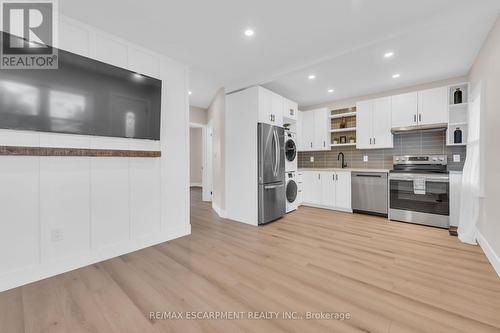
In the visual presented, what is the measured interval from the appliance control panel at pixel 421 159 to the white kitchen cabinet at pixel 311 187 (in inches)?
62.1

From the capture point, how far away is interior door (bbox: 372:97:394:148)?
4.21 metres

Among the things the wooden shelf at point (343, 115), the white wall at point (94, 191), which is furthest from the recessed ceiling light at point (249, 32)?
the wooden shelf at point (343, 115)

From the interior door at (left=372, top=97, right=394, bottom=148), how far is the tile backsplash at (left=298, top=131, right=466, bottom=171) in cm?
29

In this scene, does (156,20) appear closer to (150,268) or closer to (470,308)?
(150,268)

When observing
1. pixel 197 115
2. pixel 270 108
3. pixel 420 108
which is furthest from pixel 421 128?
pixel 197 115

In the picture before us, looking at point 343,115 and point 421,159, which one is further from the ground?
point 343,115

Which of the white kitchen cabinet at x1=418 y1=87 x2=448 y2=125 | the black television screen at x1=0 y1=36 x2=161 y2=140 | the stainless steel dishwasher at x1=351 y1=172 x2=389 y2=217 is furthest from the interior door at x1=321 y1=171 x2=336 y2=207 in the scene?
the black television screen at x1=0 y1=36 x2=161 y2=140

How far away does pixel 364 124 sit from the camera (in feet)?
14.8

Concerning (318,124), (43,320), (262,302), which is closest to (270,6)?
(262,302)

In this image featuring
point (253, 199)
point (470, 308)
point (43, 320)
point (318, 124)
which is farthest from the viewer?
point (318, 124)

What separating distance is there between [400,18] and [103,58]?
3298 mm

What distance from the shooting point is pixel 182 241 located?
2.96 metres

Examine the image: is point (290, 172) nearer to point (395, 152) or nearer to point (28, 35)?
point (395, 152)

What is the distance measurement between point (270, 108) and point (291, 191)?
1.79 metres
